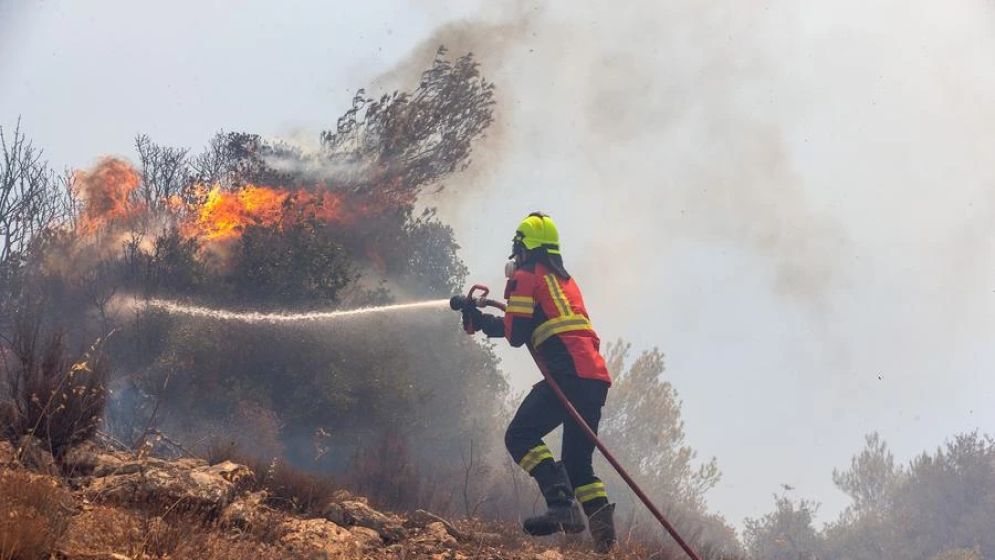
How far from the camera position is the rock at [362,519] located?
17.2 feet

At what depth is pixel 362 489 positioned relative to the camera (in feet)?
26.9

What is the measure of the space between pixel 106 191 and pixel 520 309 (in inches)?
528

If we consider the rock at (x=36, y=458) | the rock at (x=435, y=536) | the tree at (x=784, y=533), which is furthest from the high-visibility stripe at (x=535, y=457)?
the tree at (x=784, y=533)

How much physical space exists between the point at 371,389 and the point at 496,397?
5.30m

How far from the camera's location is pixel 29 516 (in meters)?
3.15

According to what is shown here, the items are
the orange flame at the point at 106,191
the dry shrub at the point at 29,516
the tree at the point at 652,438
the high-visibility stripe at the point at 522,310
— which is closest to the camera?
the dry shrub at the point at 29,516

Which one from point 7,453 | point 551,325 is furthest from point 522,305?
point 7,453

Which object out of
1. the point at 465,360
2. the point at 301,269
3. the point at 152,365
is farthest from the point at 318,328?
the point at 465,360

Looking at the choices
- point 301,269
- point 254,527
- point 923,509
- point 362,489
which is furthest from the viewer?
point 923,509

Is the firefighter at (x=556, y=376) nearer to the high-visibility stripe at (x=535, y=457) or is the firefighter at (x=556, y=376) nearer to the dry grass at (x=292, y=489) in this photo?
the high-visibility stripe at (x=535, y=457)

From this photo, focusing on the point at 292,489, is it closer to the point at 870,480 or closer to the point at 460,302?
the point at 460,302

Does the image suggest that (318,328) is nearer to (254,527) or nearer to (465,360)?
(465,360)

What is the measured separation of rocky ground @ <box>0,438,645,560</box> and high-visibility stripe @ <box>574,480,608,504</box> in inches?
13.7

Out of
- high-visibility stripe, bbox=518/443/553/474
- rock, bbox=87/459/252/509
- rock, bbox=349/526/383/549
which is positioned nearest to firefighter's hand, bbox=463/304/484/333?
high-visibility stripe, bbox=518/443/553/474
